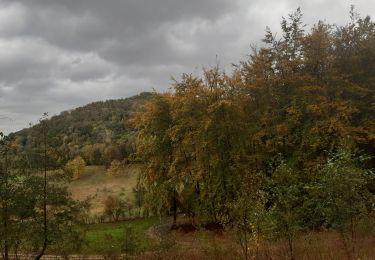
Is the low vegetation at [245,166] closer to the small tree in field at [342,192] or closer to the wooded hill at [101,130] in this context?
the small tree in field at [342,192]

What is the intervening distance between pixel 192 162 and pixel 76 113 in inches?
5369

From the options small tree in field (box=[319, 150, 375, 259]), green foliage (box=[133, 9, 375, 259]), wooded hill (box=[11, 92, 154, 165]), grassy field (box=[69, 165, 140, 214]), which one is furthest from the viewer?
wooded hill (box=[11, 92, 154, 165])

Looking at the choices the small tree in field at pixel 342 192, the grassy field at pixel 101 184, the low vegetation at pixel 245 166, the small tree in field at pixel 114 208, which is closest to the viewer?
the small tree in field at pixel 342 192

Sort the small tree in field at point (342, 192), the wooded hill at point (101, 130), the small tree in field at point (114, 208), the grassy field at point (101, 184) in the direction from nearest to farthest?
the small tree in field at point (342, 192), the small tree in field at point (114, 208), the grassy field at point (101, 184), the wooded hill at point (101, 130)

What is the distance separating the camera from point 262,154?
35.7 m

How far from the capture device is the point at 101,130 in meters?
138

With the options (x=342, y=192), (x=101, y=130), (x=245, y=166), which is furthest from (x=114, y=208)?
(x=101, y=130)

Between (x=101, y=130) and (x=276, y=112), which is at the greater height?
(x=101, y=130)

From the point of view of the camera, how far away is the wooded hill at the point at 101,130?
102062 mm

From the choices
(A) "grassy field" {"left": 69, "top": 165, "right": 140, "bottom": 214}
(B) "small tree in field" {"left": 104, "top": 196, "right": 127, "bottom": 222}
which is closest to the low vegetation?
(B) "small tree in field" {"left": 104, "top": 196, "right": 127, "bottom": 222}

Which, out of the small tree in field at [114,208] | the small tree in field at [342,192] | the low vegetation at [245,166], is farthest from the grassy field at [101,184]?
the small tree in field at [342,192]

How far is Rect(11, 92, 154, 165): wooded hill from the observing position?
102062mm

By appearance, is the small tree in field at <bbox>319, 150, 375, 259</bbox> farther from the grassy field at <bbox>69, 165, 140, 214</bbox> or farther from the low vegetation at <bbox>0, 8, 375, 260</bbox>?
the grassy field at <bbox>69, 165, 140, 214</bbox>

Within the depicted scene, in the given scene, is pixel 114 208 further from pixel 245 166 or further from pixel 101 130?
pixel 101 130
